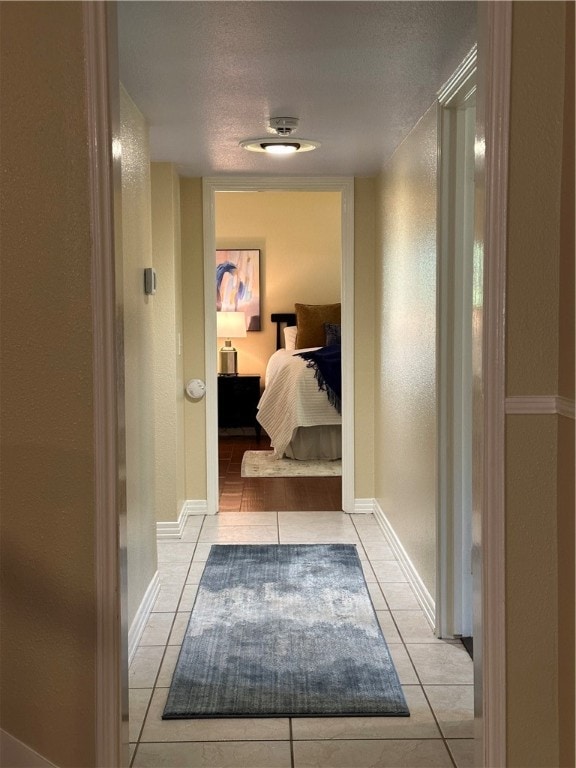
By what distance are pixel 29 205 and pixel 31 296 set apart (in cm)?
21

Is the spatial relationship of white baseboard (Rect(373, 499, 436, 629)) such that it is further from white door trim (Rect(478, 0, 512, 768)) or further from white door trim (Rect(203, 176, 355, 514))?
white door trim (Rect(478, 0, 512, 768))

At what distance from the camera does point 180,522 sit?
497cm

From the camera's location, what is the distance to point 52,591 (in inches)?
78.9

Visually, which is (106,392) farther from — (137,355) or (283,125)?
(283,125)

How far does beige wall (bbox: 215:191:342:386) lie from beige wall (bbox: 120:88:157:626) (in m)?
4.97

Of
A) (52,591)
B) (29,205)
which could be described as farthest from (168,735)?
(29,205)

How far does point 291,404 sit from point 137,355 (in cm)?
351

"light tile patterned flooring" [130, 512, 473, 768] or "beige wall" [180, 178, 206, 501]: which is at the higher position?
"beige wall" [180, 178, 206, 501]

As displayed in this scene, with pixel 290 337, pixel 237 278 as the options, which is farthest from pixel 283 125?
pixel 237 278

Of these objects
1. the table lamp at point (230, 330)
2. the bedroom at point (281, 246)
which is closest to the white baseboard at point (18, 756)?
the table lamp at point (230, 330)

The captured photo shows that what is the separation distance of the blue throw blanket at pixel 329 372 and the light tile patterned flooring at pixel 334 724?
9.51 feet

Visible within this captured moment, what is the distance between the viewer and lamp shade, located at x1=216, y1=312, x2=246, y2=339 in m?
8.39

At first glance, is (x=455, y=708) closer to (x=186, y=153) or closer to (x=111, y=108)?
(x=111, y=108)

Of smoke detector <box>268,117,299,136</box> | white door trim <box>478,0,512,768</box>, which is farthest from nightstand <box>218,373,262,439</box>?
white door trim <box>478,0,512,768</box>
